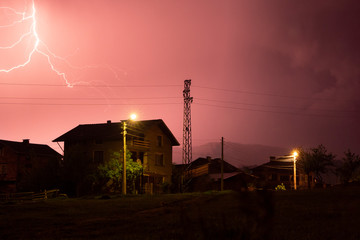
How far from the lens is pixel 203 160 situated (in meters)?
85.8

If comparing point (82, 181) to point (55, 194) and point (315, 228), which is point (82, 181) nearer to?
point (55, 194)

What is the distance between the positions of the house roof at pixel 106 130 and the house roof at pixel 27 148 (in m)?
5.24

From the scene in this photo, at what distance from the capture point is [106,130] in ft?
184

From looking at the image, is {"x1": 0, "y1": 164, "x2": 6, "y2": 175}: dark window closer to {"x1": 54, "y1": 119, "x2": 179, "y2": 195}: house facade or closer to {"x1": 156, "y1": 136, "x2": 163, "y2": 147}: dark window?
{"x1": 54, "y1": 119, "x2": 179, "y2": 195}: house facade

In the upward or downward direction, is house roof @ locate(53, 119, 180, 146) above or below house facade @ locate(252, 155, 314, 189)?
above

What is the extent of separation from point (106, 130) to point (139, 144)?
18.8 feet

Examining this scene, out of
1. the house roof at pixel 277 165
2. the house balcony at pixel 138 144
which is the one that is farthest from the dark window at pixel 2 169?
the house roof at pixel 277 165

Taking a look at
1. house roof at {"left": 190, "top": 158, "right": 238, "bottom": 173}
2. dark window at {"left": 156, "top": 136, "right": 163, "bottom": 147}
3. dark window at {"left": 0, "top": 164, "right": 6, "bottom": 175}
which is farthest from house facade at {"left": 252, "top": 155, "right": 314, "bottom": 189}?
dark window at {"left": 0, "top": 164, "right": 6, "bottom": 175}

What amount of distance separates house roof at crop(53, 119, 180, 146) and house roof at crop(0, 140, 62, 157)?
524 cm

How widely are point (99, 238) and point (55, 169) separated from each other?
37.6 meters

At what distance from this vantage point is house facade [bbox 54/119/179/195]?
53.0 meters

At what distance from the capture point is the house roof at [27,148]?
63.4 m

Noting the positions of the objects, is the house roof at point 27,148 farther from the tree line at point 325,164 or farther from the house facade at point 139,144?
the tree line at point 325,164

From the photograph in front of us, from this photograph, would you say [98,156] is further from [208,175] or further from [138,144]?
[208,175]
